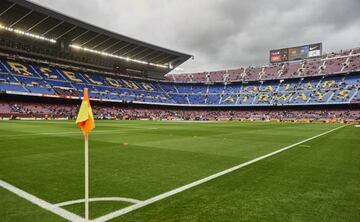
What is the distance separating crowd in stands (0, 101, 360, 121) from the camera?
57062 millimetres

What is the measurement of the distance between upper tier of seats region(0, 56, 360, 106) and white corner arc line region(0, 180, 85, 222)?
6001 cm

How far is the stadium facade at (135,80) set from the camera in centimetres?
6075

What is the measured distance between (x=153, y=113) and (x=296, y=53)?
57806 millimetres

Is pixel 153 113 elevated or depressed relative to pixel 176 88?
depressed

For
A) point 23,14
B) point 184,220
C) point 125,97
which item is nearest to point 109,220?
point 184,220

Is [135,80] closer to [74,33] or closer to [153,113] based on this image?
[153,113]

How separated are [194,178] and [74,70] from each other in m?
82.0

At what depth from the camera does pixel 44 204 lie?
451cm

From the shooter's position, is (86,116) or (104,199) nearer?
(86,116)

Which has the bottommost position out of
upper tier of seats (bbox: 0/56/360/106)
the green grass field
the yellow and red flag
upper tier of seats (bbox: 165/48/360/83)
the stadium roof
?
the green grass field

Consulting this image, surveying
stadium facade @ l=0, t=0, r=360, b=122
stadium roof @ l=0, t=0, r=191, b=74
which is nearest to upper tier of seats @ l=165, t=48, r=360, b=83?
stadium facade @ l=0, t=0, r=360, b=122

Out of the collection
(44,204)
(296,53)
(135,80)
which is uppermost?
(296,53)

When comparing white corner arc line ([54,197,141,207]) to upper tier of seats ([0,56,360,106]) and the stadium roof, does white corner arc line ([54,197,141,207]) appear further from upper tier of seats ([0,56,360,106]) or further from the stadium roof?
the stadium roof

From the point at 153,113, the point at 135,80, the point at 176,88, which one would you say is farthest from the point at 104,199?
the point at 176,88
